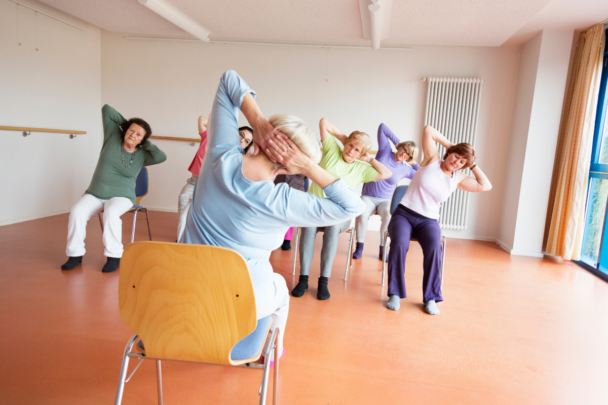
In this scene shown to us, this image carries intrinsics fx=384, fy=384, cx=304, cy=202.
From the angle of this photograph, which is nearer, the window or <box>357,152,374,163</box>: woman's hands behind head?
<box>357,152,374,163</box>: woman's hands behind head

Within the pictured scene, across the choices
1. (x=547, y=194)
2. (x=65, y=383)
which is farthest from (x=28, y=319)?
(x=547, y=194)

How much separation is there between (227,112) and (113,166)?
219 cm

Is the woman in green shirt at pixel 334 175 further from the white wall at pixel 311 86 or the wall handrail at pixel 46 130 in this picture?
the wall handrail at pixel 46 130

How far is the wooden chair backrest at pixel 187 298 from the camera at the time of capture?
98cm

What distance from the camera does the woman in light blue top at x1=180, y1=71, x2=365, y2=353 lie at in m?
1.17

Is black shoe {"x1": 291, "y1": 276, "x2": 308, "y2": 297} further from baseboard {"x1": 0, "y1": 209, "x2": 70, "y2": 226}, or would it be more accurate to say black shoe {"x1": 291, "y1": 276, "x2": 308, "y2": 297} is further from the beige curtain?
baseboard {"x1": 0, "y1": 209, "x2": 70, "y2": 226}

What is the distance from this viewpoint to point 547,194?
4.30 m

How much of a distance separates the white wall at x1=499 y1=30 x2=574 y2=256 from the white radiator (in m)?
Answer: 0.52

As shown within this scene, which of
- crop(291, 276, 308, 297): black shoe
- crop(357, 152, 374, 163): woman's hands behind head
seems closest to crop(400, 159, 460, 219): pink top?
crop(357, 152, 374, 163): woman's hands behind head

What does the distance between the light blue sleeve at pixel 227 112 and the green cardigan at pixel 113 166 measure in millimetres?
2140

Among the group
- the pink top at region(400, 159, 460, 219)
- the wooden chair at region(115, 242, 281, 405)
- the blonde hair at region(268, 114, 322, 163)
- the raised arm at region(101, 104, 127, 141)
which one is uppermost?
the raised arm at region(101, 104, 127, 141)

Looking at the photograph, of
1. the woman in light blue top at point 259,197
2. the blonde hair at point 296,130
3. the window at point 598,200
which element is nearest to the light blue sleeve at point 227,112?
the woman in light blue top at point 259,197

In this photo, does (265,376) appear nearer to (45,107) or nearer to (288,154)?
(288,154)

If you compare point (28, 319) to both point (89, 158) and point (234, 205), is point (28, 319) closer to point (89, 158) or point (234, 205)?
point (234, 205)
